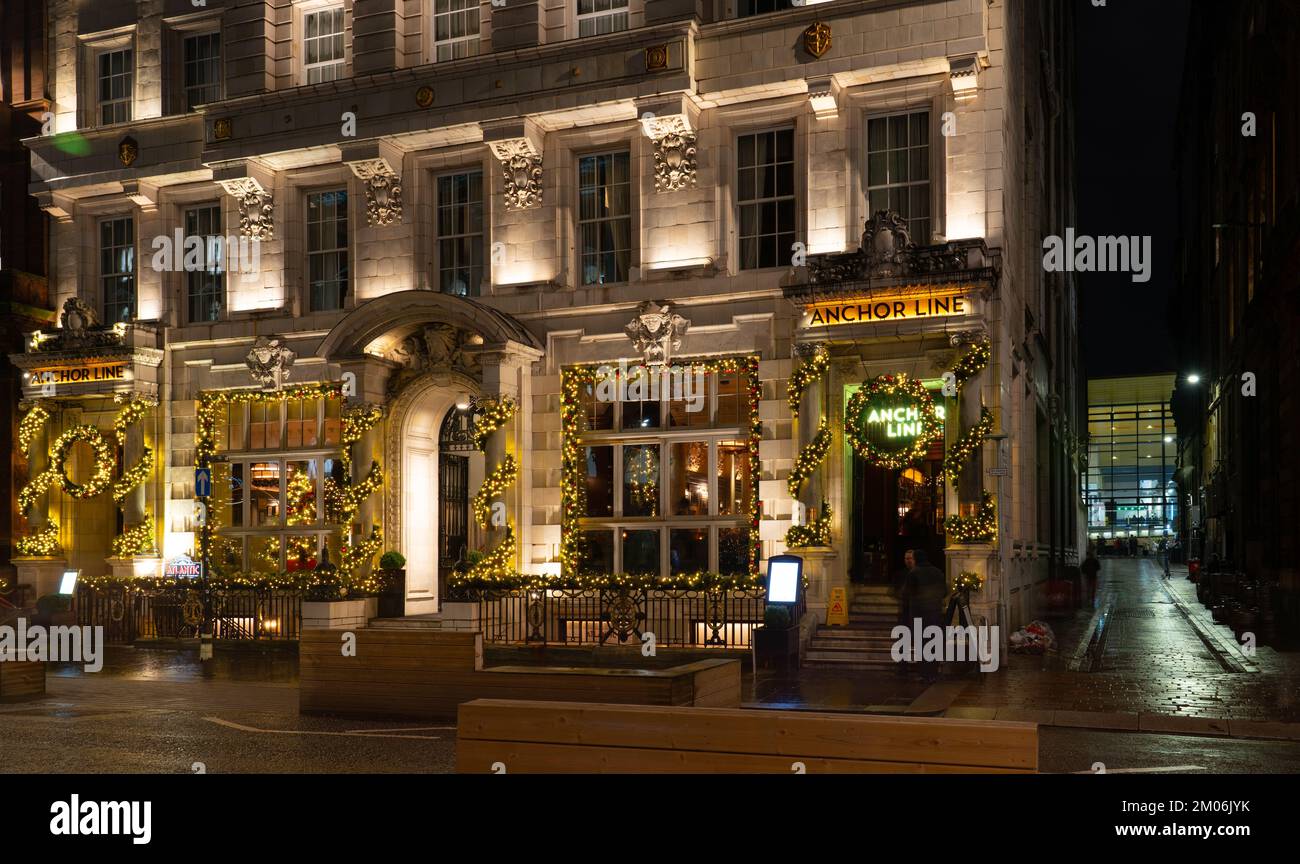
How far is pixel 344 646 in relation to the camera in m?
14.6

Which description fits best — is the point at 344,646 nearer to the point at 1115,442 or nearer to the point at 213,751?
the point at 213,751

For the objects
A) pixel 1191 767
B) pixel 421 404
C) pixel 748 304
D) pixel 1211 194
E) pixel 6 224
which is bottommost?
pixel 1191 767

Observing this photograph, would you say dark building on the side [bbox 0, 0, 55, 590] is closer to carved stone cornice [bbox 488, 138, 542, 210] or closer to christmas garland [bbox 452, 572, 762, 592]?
carved stone cornice [bbox 488, 138, 542, 210]

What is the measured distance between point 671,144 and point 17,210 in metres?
17.9

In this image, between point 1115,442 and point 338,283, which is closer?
point 338,283

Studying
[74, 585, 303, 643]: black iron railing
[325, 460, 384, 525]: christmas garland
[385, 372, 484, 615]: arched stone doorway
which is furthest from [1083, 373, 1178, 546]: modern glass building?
[74, 585, 303, 643]: black iron railing

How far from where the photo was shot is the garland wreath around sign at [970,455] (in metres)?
21.2

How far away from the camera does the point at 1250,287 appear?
35.8 m

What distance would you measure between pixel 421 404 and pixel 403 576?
3675 millimetres

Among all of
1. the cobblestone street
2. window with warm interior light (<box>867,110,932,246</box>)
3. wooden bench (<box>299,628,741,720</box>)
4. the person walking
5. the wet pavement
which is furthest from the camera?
window with warm interior light (<box>867,110,932,246</box>)

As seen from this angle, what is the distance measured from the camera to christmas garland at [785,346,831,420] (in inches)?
876

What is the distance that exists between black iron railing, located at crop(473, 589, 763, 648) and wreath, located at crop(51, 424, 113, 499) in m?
10.8
